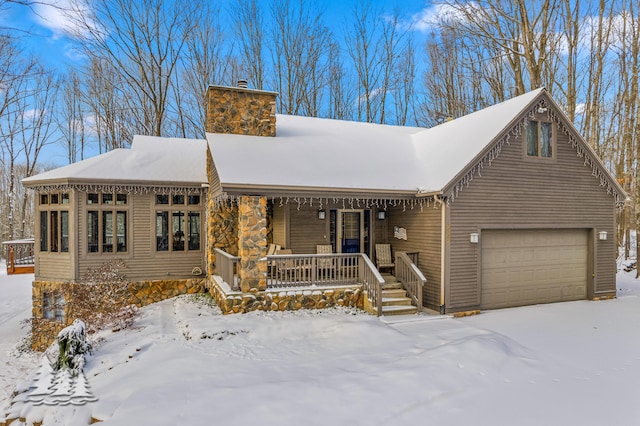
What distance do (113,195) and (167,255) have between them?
2328 millimetres

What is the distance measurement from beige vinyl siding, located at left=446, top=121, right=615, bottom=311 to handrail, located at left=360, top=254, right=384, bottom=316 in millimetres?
1712

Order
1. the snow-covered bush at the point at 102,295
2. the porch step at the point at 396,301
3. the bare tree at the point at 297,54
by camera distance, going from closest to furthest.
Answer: the porch step at the point at 396,301
the snow-covered bush at the point at 102,295
the bare tree at the point at 297,54

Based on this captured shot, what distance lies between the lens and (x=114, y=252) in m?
11.2

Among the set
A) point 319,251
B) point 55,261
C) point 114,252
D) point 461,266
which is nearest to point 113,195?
point 114,252

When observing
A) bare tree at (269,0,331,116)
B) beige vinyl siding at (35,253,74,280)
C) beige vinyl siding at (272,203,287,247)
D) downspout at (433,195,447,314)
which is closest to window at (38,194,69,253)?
beige vinyl siding at (35,253,74,280)

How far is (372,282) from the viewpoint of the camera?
30.3 feet

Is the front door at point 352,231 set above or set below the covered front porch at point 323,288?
above

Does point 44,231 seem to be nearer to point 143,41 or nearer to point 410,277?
point 410,277

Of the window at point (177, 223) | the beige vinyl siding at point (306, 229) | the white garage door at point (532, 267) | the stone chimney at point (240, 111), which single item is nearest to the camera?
the white garage door at point (532, 267)

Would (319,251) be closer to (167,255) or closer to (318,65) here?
(167,255)

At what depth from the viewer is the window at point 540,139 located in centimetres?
1016

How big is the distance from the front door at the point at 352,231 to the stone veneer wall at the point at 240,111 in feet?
10.9

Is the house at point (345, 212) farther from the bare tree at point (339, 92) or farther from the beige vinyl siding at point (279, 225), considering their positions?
the bare tree at point (339, 92)

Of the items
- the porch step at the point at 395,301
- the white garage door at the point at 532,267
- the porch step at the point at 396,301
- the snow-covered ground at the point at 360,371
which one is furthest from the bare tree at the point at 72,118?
the white garage door at the point at 532,267
